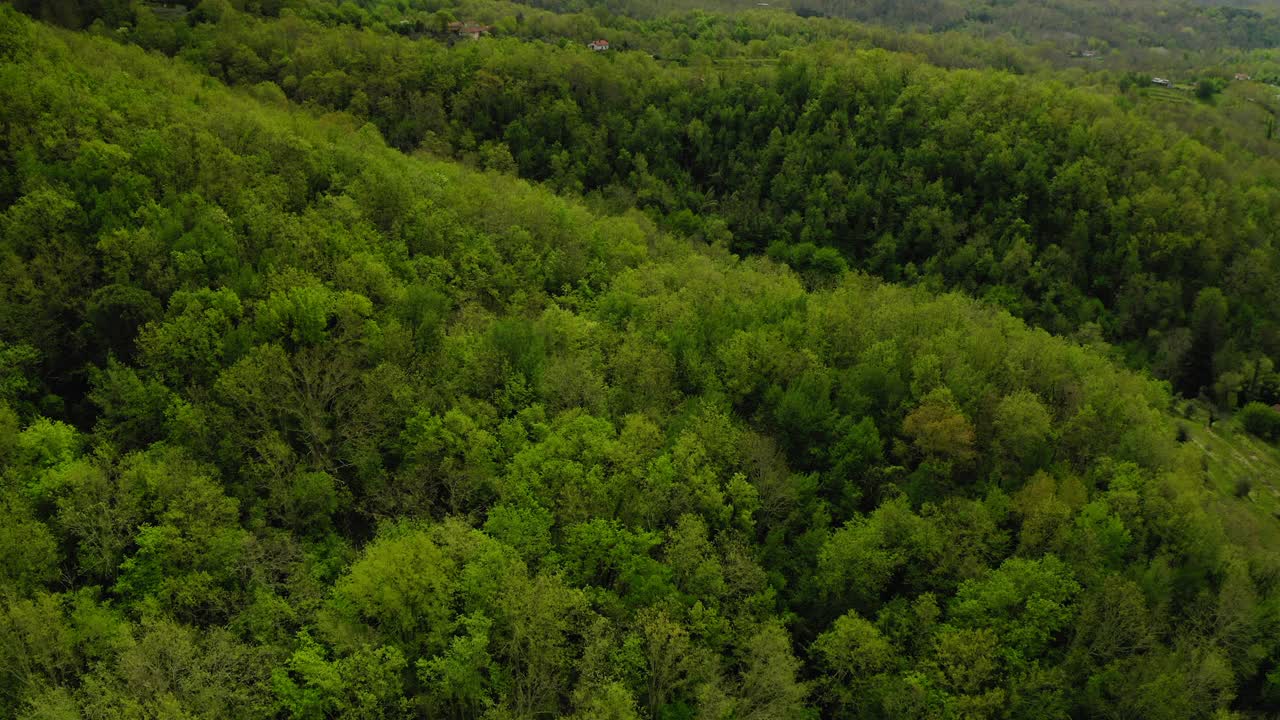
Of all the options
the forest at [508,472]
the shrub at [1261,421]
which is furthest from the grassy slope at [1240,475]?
the shrub at [1261,421]

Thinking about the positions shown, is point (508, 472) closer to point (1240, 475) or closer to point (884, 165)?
point (1240, 475)

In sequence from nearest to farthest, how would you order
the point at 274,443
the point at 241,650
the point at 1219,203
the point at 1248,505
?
the point at 241,650, the point at 274,443, the point at 1248,505, the point at 1219,203

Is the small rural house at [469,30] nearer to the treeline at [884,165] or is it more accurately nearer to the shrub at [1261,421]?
the treeline at [884,165]

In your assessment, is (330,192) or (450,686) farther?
(330,192)

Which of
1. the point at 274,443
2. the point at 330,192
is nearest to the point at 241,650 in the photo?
the point at 274,443

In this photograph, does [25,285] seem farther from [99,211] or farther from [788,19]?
[788,19]

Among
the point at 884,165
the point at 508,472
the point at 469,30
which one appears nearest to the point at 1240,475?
the point at 884,165

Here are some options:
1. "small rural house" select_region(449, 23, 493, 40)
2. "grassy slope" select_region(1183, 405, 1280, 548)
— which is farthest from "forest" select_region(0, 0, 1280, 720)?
"small rural house" select_region(449, 23, 493, 40)
